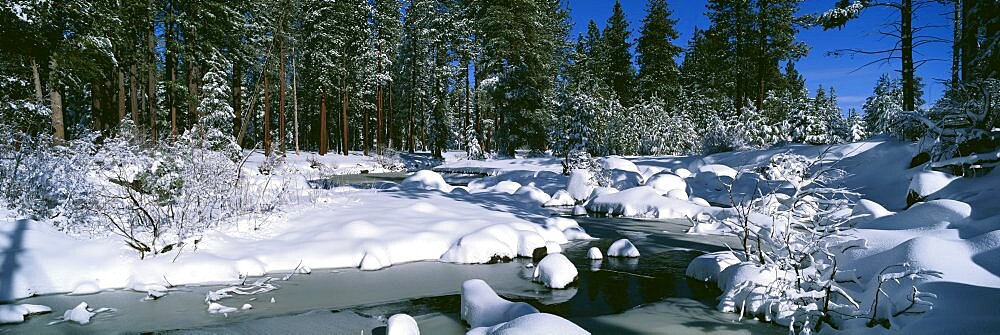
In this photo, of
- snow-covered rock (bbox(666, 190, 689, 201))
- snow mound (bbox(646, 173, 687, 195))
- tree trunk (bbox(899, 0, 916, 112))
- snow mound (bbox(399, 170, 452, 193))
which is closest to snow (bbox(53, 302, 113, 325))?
snow mound (bbox(399, 170, 452, 193))

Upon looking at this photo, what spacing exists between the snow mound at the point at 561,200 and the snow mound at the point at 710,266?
8.70m

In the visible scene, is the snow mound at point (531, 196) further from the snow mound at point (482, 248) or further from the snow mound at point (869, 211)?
the snow mound at point (869, 211)

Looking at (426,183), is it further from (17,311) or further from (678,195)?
(17,311)

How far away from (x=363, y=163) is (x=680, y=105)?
935 inches

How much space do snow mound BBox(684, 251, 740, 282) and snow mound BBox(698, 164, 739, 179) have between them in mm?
10017

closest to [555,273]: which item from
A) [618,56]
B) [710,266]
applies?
[710,266]

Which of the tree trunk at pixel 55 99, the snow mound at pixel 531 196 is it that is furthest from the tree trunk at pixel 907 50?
the tree trunk at pixel 55 99

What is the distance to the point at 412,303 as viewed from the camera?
6.40 metres

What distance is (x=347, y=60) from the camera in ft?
104

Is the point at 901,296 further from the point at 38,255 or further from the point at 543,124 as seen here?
the point at 543,124

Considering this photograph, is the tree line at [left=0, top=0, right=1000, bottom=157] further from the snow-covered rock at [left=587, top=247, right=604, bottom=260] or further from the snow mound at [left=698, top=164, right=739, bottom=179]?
the snow-covered rock at [left=587, top=247, right=604, bottom=260]

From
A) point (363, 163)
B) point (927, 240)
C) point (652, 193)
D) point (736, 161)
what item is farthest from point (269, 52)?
point (927, 240)

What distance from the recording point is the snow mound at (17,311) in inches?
207

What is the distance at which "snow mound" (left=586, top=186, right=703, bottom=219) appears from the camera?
1400 cm
